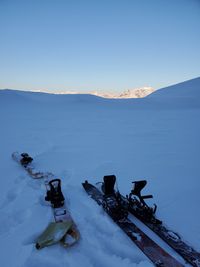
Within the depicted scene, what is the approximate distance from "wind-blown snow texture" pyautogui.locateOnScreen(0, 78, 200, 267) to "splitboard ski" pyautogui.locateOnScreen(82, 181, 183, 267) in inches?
5.1

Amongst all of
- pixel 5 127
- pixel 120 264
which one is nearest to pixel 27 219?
pixel 120 264

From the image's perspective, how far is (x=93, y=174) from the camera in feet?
23.8

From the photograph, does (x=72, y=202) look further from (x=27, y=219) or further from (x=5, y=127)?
(x=5, y=127)

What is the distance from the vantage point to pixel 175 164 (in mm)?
7730

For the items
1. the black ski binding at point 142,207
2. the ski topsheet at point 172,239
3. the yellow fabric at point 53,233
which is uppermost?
the black ski binding at point 142,207

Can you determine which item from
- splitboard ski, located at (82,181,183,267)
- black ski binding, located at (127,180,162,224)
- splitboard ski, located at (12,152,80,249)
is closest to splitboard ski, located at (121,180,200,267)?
black ski binding, located at (127,180,162,224)

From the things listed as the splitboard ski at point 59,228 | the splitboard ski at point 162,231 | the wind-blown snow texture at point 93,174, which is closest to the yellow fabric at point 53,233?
the splitboard ski at point 59,228

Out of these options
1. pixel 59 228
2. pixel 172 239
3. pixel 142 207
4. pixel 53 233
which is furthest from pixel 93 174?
pixel 172 239

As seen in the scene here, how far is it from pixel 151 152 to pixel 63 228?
5.93m

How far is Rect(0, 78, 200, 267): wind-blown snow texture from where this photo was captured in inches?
145

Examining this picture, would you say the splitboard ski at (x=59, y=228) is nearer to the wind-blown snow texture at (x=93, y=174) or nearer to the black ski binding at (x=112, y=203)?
the wind-blown snow texture at (x=93, y=174)

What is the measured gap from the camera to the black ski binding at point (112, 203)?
4.55 metres

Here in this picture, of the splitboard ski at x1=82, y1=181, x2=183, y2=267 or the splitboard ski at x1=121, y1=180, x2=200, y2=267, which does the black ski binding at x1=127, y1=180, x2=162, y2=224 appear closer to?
the splitboard ski at x1=121, y1=180, x2=200, y2=267

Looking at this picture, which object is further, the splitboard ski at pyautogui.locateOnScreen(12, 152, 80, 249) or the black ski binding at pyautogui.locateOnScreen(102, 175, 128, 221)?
the black ski binding at pyautogui.locateOnScreen(102, 175, 128, 221)
